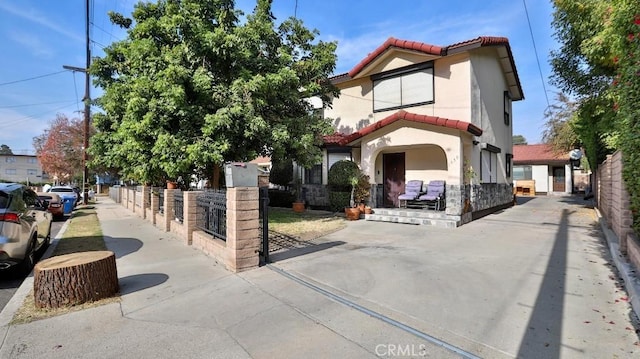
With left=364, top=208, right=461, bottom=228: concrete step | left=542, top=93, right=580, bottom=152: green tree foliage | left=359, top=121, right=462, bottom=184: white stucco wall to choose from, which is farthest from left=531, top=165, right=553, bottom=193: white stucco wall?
left=364, top=208, right=461, bottom=228: concrete step

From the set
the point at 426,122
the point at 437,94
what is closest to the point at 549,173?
the point at 437,94

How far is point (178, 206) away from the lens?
9023mm

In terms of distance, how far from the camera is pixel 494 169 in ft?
45.8

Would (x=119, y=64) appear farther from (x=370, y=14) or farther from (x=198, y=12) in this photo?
(x=370, y=14)

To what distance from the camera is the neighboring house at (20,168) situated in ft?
185

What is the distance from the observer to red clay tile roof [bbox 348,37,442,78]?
37.9ft

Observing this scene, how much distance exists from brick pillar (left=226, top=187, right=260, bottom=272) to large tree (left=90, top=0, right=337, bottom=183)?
3.87 meters

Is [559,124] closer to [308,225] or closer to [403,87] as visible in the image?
[403,87]

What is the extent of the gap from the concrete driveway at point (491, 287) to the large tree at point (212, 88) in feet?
13.1

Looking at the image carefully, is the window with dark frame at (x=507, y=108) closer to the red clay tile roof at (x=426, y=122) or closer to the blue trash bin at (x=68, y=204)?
the red clay tile roof at (x=426, y=122)

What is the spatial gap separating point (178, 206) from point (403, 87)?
9207mm

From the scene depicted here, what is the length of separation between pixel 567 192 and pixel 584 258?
84.4 ft

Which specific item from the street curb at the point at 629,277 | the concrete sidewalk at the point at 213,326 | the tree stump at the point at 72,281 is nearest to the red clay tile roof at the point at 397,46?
the street curb at the point at 629,277

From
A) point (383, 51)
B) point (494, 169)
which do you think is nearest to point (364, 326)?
point (383, 51)
